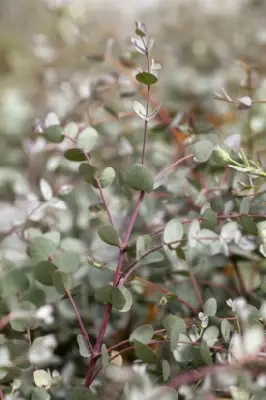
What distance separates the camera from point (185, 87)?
1.31 meters

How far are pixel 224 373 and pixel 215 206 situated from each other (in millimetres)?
223

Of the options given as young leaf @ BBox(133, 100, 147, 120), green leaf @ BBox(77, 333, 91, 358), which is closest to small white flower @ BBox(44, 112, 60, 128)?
young leaf @ BBox(133, 100, 147, 120)

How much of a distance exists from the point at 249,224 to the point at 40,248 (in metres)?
0.20

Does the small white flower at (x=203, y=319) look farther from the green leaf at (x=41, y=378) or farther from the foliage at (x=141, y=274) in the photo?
the green leaf at (x=41, y=378)

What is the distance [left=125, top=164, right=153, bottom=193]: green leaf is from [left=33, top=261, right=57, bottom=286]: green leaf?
11 cm

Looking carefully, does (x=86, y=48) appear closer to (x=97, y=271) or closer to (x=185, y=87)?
(x=185, y=87)

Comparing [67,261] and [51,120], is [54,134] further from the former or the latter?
[67,261]

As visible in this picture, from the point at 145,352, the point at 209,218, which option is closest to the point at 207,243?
the point at 209,218

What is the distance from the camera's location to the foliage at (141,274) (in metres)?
0.51

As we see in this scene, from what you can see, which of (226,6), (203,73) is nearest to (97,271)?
(203,73)

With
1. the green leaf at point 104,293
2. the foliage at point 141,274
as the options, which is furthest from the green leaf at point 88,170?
the green leaf at point 104,293

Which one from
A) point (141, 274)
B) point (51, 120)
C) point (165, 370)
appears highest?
point (51, 120)

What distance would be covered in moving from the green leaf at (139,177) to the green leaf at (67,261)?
0.34 feet

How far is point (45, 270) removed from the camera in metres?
0.57
